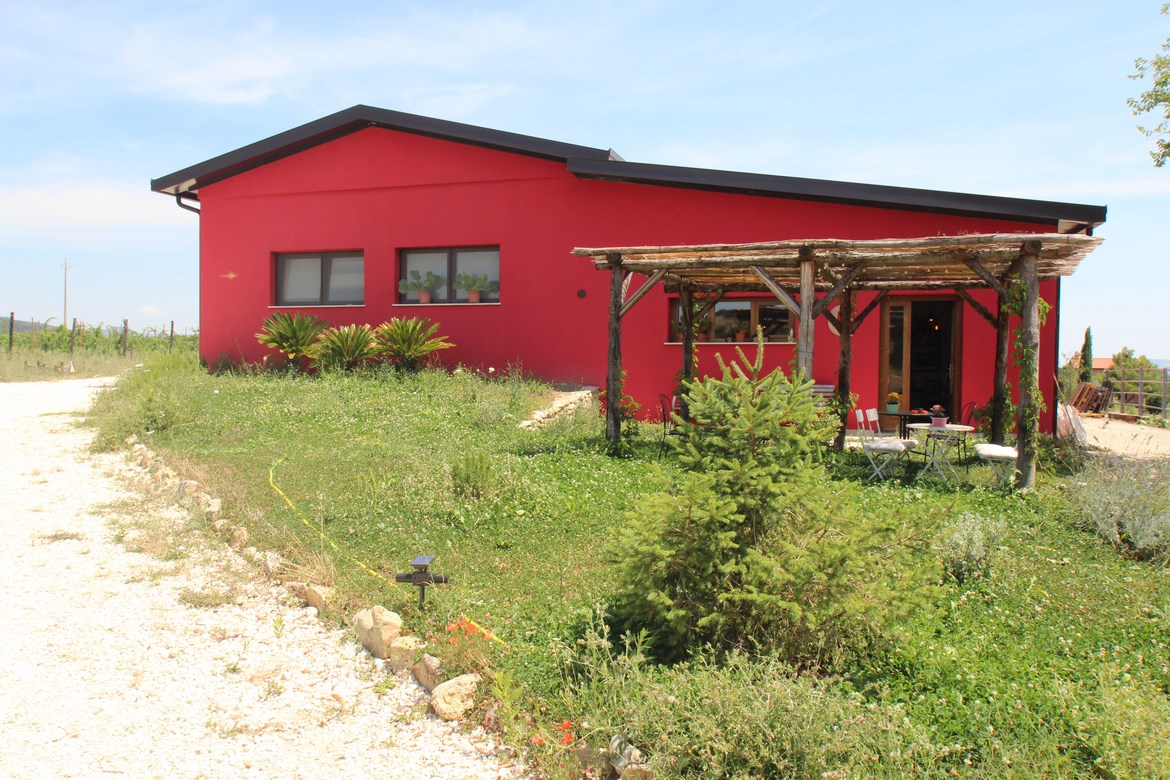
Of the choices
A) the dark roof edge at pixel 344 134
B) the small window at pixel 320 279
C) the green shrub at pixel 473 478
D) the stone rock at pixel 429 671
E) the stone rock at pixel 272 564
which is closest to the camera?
the stone rock at pixel 429 671

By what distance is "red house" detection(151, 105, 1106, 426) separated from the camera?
12.3 meters

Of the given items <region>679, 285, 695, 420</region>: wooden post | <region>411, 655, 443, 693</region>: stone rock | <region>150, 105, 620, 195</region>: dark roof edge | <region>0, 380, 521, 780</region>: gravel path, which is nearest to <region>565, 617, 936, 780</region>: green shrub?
<region>0, 380, 521, 780</region>: gravel path

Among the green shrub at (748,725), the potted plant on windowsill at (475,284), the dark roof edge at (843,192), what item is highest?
the dark roof edge at (843,192)

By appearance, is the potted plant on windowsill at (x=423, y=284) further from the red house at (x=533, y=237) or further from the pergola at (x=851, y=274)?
the pergola at (x=851, y=274)

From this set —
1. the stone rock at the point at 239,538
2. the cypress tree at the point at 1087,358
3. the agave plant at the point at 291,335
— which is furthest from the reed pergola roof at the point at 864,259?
the cypress tree at the point at 1087,358

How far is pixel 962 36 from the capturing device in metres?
9.52

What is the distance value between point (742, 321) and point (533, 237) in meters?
3.98

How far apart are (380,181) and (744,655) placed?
1357 centimetres

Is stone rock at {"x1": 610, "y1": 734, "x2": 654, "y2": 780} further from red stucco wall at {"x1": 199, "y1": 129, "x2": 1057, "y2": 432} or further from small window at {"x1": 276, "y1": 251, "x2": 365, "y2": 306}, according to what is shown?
small window at {"x1": 276, "y1": 251, "x2": 365, "y2": 306}

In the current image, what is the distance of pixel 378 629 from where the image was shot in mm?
4504

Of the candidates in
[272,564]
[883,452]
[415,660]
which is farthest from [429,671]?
[883,452]

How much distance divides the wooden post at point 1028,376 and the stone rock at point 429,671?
6.25 meters

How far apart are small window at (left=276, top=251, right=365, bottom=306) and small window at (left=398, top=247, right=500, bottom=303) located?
1.03 m

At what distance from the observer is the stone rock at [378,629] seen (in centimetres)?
446
